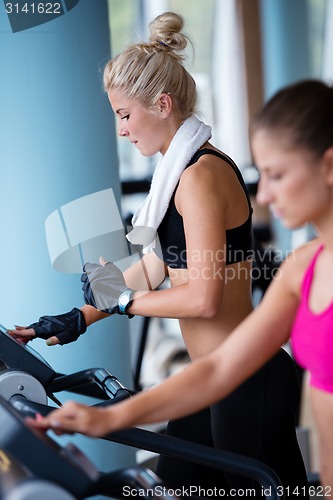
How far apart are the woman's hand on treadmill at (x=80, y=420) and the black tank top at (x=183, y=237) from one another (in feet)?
2.34

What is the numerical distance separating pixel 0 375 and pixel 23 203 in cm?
93

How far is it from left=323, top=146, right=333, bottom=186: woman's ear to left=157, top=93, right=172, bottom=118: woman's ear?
0.81 metres

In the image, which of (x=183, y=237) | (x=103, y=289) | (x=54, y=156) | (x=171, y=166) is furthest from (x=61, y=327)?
(x=54, y=156)

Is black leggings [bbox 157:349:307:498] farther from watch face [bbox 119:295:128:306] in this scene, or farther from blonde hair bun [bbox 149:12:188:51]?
blonde hair bun [bbox 149:12:188:51]

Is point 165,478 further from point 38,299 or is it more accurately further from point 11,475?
point 11,475

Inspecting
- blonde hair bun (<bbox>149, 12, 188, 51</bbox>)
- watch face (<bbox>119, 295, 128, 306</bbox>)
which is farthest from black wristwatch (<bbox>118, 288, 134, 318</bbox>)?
blonde hair bun (<bbox>149, 12, 188, 51</bbox>)

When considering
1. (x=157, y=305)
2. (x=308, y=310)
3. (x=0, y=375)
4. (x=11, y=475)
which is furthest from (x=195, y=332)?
(x=11, y=475)

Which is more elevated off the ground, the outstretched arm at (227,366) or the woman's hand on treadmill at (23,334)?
the outstretched arm at (227,366)

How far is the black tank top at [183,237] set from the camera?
1916 mm

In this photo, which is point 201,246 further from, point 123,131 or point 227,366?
point 227,366

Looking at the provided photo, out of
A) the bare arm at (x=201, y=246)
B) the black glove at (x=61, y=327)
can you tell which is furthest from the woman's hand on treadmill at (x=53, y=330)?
the bare arm at (x=201, y=246)

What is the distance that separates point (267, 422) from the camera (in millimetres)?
1944

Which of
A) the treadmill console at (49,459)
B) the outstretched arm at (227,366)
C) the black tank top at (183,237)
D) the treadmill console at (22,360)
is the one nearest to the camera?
the treadmill console at (49,459)

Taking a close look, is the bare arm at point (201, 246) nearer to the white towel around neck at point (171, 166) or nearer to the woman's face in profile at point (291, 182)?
the white towel around neck at point (171, 166)
